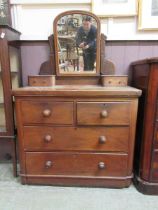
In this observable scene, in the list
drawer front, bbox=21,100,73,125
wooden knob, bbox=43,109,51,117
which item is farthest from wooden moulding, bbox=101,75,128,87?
wooden knob, bbox=43,109,51,117

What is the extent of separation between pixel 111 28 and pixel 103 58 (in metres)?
0.30

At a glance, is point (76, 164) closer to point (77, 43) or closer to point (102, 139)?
point (102, 139)

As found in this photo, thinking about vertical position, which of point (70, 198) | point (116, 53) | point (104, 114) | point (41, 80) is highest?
point (116, 53)

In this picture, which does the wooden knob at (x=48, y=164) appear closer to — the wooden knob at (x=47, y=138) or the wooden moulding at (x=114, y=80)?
the wooden knob at (x=47, y=138)

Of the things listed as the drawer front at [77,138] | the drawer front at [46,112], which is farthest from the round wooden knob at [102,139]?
the drawer front at [46,112]

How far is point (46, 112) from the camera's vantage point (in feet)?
4.45

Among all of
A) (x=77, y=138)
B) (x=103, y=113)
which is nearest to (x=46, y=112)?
(x=77, y=138)

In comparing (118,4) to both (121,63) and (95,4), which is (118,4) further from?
(121,63)

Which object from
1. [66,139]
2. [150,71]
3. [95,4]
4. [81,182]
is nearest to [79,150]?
[66,139]

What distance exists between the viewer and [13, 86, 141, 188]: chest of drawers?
1.34 meters

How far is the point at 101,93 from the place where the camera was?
4.31ft

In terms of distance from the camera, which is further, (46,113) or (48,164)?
(48,164)

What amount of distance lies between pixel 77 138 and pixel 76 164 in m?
0.22

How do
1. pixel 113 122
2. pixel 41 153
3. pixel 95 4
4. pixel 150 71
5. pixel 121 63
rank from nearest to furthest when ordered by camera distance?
pixel 150 71
pixel 113 122
pixel 41 153
pixel 95 4
pixel 121 63
